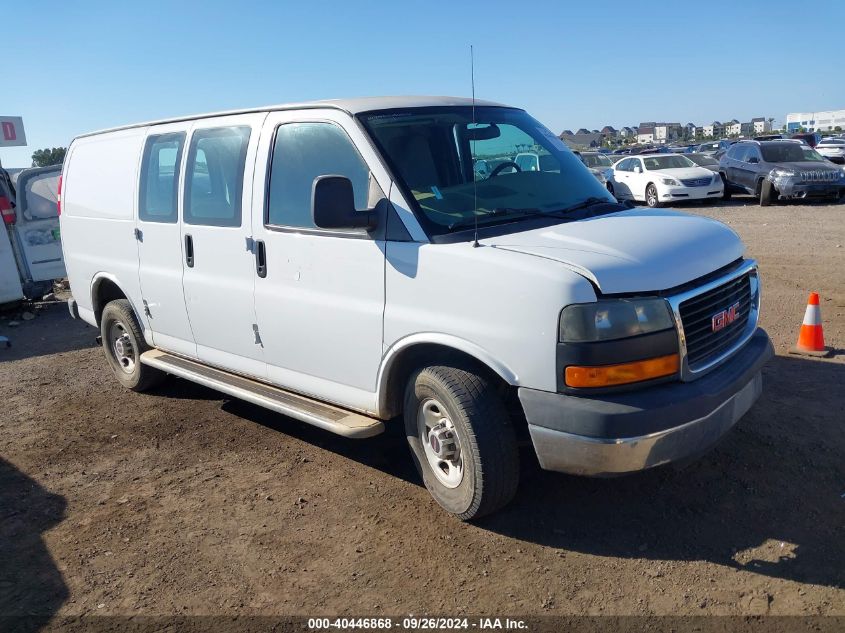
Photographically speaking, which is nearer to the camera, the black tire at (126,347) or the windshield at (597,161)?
the black tire at (126,347)

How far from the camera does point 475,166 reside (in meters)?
4.22

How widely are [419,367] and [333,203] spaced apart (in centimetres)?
98

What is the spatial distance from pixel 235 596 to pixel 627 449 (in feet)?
6.30

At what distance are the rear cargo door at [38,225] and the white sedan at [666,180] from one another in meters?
12.8

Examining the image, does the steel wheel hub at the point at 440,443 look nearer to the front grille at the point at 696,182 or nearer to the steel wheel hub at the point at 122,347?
the steel wheel hub at the point at 122,347

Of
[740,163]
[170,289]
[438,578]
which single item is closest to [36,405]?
[170,289]

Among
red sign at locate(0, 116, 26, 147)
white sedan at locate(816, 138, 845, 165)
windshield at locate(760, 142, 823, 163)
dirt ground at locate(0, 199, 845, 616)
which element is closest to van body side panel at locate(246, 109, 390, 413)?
dirt ground at locate(0, 199, 845, 616)

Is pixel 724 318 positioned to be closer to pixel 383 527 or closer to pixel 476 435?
pixel 476 435

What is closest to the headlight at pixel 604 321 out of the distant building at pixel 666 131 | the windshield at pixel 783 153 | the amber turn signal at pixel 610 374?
the amber turn signal at pixel 610 374

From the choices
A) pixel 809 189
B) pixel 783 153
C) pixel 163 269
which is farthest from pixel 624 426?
pixel 783 153

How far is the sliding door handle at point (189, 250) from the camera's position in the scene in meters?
5.11

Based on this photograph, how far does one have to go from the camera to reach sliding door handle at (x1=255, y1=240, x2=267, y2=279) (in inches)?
177

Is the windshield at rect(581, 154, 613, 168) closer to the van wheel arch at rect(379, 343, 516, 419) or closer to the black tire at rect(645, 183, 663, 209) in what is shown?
the black tire at rect(645, 183, 663, 209)

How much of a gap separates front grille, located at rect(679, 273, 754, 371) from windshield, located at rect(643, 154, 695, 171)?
16786 millimetres
